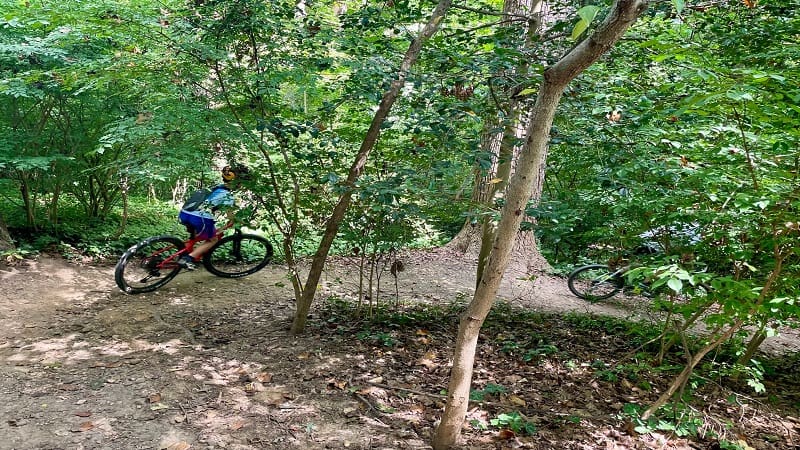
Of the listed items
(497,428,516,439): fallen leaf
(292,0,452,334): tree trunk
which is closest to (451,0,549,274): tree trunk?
(292,0,452,334): tree trunk

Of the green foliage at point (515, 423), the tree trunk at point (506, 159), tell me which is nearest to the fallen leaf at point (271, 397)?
the green foliage at point (515, 423)

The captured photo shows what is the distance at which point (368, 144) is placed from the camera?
387cm

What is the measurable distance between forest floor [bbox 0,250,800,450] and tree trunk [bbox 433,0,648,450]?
37cm

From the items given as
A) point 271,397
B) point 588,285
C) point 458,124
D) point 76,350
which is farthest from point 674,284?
point 588,285

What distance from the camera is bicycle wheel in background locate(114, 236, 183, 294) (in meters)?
5.48

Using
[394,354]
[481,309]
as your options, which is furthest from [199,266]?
[481,309]

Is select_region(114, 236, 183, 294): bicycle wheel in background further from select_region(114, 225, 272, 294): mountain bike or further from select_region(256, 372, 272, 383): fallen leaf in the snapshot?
select_region(256, 372, 272, 383): fallen leaf

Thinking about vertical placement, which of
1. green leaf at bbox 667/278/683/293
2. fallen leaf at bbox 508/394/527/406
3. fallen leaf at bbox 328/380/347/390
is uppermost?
green leaf at bbox 667/278/683/293

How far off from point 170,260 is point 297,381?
10.0ft

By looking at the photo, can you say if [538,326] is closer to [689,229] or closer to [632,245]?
[632,245]

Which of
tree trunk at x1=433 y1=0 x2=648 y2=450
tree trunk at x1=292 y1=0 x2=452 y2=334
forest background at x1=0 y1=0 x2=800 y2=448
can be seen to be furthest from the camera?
tree trunk at x1=292 y1=0 x2=452 y2=334

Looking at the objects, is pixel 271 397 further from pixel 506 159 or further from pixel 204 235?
pixel 204 235

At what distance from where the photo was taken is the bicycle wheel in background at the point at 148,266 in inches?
216

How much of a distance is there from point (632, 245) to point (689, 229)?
656 millimetres
